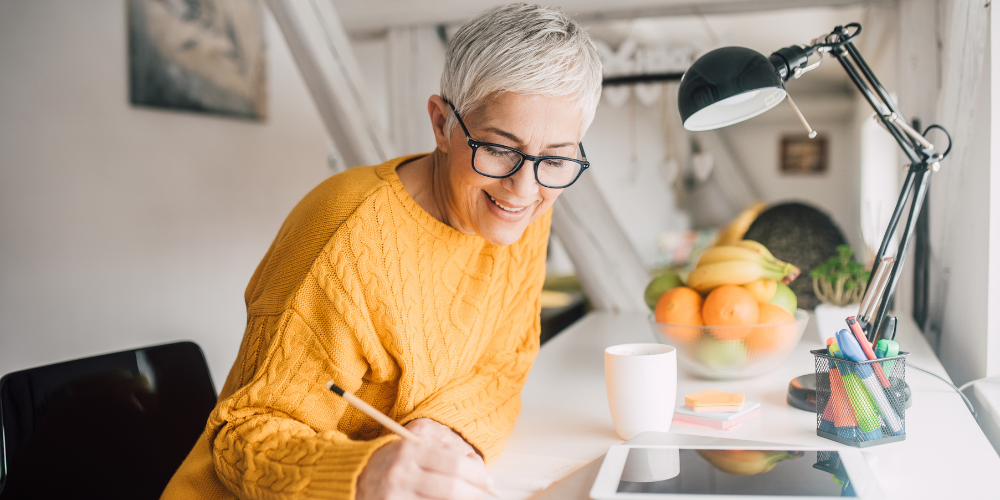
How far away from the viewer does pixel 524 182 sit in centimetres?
89

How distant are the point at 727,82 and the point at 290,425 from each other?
0.77 meters

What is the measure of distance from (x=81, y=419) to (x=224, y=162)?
5.32 ft

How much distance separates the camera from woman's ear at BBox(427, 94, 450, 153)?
0.95 m

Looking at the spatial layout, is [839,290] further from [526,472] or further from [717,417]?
[526,472]

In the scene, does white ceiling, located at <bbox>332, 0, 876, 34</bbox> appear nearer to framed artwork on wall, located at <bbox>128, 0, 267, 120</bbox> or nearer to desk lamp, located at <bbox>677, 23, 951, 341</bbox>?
framed artwork on wall, located at <bbox>128, 0, 267, 120</bbox>

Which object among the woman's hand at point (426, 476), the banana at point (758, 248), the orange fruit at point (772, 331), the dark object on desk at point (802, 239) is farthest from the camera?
the dark object on desk at point (802, 239)

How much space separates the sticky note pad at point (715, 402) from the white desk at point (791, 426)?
0.03 metres

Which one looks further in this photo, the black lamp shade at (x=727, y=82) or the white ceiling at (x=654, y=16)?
the white ceiling at (x=654, y=16)

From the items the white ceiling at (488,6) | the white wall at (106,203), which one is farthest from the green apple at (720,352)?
the white wall at (106,203)

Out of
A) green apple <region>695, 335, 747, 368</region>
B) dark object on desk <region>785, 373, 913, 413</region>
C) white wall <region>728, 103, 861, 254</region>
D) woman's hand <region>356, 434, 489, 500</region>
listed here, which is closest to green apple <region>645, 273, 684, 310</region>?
green apple <region>695, 335, 747, 368</region>

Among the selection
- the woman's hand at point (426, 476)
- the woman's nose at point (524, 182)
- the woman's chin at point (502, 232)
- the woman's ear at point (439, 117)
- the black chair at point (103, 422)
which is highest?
the woman's ear at point (439, 117)

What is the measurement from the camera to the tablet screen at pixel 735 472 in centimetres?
65

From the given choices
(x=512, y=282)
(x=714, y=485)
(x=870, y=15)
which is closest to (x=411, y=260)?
(x=512, y=282)

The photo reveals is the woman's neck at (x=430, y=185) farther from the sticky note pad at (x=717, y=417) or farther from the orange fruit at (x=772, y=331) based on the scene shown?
the orange fruit at (x=772, y=331)
